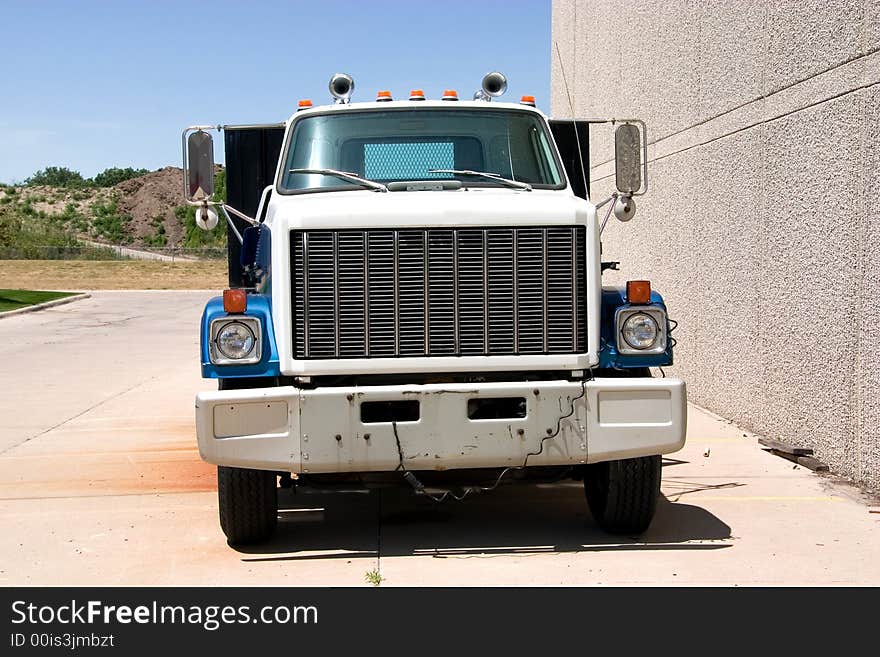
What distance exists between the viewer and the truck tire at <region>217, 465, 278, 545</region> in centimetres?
661

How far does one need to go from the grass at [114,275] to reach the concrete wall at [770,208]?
124 ft

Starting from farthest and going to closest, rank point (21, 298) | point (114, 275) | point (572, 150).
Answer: point (114, 275), point (21, 298), point (572, 150)

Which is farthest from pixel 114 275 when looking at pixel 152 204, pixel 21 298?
pixel 152 204

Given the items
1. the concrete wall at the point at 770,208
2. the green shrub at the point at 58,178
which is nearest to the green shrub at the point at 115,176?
the green shrub at the point at 58,178

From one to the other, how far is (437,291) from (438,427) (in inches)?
28.7

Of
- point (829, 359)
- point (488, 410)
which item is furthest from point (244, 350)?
point (829, 359)

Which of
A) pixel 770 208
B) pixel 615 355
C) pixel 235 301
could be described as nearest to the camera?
pixel 235 301

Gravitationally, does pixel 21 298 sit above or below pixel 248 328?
below

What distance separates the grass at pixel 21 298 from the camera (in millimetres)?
32375

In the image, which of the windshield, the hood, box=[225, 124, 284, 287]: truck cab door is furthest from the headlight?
box=[225, 124, 284, 287]: truck cab door

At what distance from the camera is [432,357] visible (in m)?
6.40

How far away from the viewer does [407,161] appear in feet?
24.9

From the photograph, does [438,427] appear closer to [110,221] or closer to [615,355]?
[615,355]

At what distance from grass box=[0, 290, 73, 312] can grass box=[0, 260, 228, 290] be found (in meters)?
9.55
